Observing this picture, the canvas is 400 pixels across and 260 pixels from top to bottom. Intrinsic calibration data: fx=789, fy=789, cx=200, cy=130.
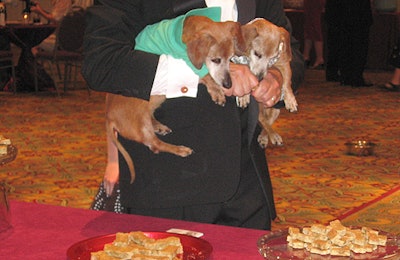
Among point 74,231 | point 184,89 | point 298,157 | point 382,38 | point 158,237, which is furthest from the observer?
point 382,38

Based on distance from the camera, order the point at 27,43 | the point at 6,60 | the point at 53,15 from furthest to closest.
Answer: the point at 53,15 < the point at 27,43 < the point at 6,60

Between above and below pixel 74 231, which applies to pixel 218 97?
above

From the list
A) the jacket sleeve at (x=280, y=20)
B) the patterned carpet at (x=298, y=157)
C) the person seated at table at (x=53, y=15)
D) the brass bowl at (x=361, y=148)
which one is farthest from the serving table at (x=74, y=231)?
the person seated at table at (x=53, y=15)

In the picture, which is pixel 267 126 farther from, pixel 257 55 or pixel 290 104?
pixel 257 55

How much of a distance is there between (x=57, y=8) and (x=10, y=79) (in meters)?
1.29

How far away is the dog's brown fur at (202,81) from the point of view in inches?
73.7

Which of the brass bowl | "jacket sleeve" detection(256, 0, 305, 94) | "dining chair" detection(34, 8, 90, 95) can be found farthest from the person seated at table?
"jacket sleeve" detection(256, 0, 305, 94)

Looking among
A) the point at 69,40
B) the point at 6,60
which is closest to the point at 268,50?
the point at 69,40

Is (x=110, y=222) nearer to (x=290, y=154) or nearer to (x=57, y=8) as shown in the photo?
(x=290, y=154)

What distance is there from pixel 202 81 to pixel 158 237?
1.69 ft

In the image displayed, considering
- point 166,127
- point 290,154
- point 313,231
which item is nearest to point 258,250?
point 313,231

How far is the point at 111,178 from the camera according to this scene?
236 cm

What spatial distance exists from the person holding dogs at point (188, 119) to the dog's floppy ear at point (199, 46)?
0.06 metres

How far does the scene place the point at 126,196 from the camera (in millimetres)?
2162
